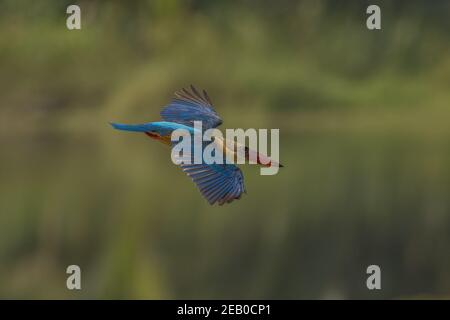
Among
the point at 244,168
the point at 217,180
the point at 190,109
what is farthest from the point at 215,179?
the point at 244,168

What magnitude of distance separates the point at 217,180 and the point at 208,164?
3.8 inches

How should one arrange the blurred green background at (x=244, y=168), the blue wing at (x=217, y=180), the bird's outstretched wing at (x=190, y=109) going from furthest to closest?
the blurred green background at (x=244, y=168) → the bird's outstretched wing at (x=190, y=109) → the blue wing at (x=217, y=180)

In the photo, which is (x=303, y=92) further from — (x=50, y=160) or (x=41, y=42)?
(x=50, y=160)

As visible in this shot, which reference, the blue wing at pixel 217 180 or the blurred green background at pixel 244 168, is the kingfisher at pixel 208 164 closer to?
the blue wing at pixel 217 180

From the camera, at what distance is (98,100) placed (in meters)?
11.9

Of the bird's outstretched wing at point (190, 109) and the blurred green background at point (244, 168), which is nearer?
the bird's outstretched wing at point (190, 109)

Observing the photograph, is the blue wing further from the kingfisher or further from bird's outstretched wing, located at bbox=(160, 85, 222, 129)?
bird's outstretched wing, located at bbox=(160, 85, 222, 129)

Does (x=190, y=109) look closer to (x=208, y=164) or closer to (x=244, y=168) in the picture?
(x=208, y=164)

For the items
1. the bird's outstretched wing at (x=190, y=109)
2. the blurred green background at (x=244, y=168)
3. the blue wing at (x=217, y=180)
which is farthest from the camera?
the blurred green background at (x=244, y=168)

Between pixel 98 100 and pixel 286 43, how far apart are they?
10.7 ft

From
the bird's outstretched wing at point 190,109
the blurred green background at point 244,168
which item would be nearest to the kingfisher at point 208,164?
the bird's outstretched wing at point 190,109

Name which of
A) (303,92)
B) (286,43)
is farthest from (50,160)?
(286,43)

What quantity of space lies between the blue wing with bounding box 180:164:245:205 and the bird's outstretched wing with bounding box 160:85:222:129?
375 millimetres

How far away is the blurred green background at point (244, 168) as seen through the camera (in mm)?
5500
